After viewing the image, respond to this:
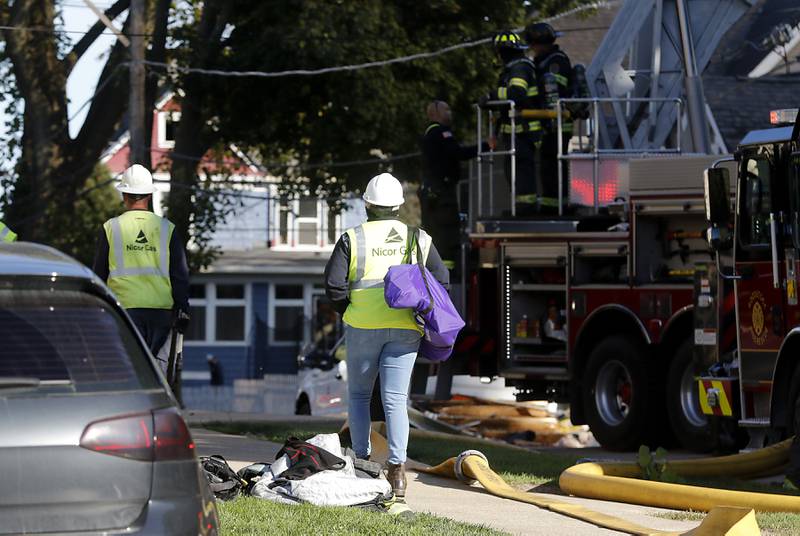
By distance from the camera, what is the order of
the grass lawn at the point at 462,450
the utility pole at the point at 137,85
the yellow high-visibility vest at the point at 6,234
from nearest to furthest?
1. the yellow high-visibility vest at the point at 6,234
2. the grass lawn at the point at 462,450
3. the utility pole at the point at 137,85

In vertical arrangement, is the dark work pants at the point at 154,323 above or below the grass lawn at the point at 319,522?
above

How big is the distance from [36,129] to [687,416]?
1633cm

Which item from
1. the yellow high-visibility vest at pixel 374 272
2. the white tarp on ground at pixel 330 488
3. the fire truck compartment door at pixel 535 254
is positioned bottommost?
the white tarp on ground at pixel 330 488

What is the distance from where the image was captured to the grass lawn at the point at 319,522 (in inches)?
300

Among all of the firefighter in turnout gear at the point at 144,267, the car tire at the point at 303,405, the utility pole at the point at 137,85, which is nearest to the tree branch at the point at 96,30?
the utility pole at the point at 137,85

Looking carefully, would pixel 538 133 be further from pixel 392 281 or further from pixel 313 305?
pixel 313 305

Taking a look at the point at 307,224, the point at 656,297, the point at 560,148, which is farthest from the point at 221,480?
the point at 307,224

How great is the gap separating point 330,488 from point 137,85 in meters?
17.4

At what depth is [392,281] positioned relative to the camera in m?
8.65

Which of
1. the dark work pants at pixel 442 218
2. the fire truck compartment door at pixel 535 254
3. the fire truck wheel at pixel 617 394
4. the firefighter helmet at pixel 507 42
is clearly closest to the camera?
the fire truck wheel at pixel 617 394

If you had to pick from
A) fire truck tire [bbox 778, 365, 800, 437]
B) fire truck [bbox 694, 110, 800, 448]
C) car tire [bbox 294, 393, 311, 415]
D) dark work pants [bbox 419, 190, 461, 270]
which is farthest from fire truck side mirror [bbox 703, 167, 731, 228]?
car tire [bbox 294, 393, 311, 415]

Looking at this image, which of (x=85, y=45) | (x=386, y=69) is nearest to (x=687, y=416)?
(x=386, y=69)

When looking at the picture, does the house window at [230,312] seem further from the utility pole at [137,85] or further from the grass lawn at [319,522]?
the grass lawn at [319,522]

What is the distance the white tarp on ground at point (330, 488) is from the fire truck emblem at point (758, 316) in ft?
11.7
